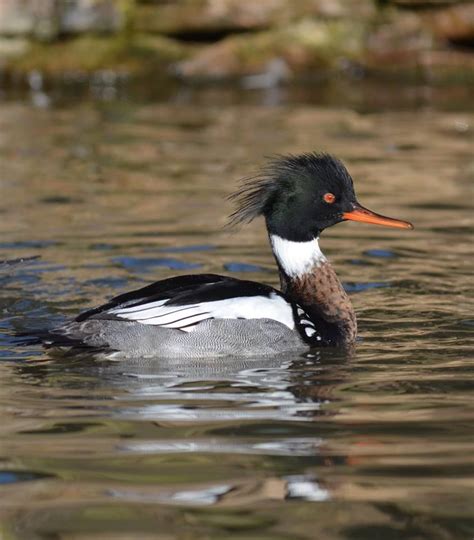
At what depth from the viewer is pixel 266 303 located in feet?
21.2

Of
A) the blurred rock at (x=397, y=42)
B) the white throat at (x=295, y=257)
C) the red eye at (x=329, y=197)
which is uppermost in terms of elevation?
the blurred rock at (x=397, y=42)

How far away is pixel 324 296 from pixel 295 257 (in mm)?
267

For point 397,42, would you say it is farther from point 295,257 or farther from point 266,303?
point 266,303

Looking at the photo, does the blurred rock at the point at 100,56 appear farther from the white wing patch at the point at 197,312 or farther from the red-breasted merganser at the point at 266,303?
the white wing patch at the point at 197,312

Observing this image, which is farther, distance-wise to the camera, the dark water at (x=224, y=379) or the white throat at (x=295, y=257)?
the white throat at (x=295, y=257)

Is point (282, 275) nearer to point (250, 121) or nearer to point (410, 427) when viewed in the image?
point (410, 427)

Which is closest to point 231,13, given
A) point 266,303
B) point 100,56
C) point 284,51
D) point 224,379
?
point 284,51

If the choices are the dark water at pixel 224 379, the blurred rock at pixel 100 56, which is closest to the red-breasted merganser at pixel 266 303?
the dark water at pixel 224 379

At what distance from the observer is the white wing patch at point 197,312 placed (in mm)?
6301

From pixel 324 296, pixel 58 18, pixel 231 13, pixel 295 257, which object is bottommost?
pixel 324 296

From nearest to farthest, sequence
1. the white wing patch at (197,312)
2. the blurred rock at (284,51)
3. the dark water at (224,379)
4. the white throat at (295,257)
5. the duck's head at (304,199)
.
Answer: the dark water at (224,379)
the white wing patch at (197,312)
the duck's head at (304,199)
the white throat at (295,257)
the blurred rock at (284,51)

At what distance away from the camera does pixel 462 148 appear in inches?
488

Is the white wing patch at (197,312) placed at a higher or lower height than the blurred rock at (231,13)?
lower

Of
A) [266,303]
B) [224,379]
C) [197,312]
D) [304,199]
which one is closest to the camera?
[224,379]
